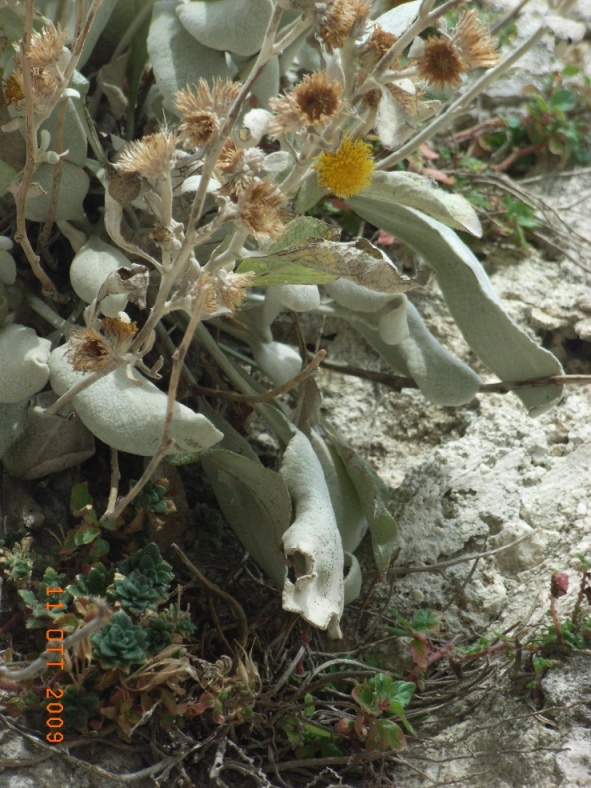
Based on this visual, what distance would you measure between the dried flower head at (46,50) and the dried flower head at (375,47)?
0.29m

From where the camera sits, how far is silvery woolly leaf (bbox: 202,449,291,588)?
95 cm

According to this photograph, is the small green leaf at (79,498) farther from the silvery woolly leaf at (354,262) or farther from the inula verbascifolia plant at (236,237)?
the silvery woolly leaf at (354,262)

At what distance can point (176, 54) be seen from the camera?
107 centimetres

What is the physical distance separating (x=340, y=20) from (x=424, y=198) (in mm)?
260

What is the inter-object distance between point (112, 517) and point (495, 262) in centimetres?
90

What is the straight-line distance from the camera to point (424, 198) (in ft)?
3.15

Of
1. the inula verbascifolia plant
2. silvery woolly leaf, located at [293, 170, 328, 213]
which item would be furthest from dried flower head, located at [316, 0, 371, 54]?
silvery woolly leaf, located at [293, 170, 328, 213]

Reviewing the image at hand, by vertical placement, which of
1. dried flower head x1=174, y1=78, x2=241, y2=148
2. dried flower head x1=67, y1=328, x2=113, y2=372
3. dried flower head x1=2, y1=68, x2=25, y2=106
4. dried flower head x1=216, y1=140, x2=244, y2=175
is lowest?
dried flower head x1=67, y1=328, x2=113, y2=372

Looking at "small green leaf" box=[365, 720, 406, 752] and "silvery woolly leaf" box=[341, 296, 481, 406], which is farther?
"silvery woolly leaf" box=[341, 296, 481, 406]

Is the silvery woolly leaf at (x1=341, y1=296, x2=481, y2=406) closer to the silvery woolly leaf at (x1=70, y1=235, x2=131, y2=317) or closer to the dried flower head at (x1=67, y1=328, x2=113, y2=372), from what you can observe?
the silvery woolly leaf at (x1=70, y1=235, x2=131, y2=317)

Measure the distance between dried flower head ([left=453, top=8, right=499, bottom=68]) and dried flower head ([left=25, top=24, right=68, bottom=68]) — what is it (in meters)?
0.37

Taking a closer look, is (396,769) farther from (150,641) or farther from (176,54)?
(176,54)

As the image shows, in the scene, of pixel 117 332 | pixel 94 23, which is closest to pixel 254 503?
pixel 117 332

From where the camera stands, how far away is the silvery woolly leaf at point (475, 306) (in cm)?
105
